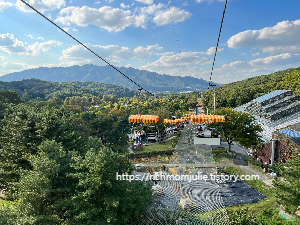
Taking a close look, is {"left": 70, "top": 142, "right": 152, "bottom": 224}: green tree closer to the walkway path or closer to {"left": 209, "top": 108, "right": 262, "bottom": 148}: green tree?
the walkway path

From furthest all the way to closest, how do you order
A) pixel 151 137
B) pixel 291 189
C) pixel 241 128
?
pixel 151 137
pixel 241 128
pixel 291 189

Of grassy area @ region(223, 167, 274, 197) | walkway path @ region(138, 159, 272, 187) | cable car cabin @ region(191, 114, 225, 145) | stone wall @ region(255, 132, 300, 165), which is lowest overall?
grassy area @ region(223, 167, 274, 197)

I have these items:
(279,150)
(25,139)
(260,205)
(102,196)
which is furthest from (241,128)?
(25,139)

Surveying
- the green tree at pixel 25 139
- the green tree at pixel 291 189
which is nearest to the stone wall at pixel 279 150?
the green tree at pixel 291 189

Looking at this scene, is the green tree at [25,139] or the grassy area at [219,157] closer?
the green tree at [25,139]

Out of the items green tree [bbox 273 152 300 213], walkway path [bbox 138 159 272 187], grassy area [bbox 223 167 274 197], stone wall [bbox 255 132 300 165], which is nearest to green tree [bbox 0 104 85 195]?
walkway path [bbox 138 159 272 187]

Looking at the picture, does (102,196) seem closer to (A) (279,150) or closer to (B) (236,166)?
(B) (236,166)

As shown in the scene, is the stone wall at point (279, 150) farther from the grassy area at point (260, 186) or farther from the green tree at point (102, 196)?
the green tree at point (102, 196)

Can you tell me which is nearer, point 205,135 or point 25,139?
point 25,139

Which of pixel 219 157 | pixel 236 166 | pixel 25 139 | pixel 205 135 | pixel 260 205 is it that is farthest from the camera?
pixel 219 157

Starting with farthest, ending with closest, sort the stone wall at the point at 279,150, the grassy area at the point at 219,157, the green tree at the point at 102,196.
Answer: the grassy area at the point at 219,157 → the stone wall at the point at 279,150 → the green tree at the point at 102,196

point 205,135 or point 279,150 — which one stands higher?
point 205,135

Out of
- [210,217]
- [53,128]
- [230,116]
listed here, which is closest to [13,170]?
[53,128]

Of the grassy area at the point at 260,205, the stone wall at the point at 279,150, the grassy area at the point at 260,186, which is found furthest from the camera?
the stone wall at the point at 279,150
